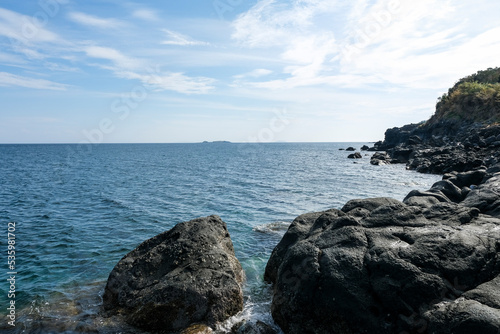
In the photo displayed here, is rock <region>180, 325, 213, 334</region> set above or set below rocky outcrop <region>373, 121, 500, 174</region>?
below

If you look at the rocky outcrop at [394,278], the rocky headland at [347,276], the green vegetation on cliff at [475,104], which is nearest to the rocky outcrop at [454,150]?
the green vegetation on cliff at [475,104]

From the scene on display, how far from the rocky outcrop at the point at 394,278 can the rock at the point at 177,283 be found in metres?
1.75

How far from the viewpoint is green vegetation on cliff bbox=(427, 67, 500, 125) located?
2462 inches

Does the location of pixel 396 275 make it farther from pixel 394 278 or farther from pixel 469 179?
pixel 469 179

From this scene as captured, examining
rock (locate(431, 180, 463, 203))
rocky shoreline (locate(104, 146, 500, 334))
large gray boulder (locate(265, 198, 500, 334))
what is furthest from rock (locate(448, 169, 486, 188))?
large gray boulder (locate(265, 198, 500, 334))

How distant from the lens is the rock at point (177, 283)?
8984 millimetres

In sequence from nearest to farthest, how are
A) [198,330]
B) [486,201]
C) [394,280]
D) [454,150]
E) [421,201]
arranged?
[394,280], [198,330], [421,201], [486,201], [454,150]

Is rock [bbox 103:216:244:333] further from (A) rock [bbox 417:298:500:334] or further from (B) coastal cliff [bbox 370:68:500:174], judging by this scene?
(B) coastal cliff [bbox 370:68:500:174]

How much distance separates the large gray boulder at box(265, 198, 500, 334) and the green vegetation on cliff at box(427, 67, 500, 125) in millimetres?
64914

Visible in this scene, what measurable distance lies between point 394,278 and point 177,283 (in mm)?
5740

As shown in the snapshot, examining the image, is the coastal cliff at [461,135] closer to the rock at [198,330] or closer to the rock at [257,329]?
the rock at [257,329]

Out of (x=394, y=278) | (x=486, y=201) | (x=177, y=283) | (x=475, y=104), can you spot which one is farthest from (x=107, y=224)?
(x=475, y=104)

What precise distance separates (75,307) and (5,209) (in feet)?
68.0

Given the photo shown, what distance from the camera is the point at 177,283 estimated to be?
368 inches
